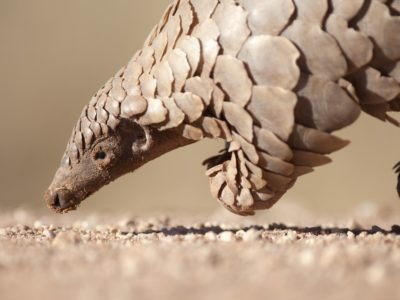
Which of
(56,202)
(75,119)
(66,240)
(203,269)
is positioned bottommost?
(203,269)

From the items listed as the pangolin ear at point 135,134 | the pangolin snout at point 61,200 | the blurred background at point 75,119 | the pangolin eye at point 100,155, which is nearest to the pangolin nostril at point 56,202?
the pangolin snout at point 61,200

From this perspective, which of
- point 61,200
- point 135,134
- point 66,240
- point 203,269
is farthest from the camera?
point 61,200

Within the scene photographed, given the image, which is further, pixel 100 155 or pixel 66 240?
pixel 100 155

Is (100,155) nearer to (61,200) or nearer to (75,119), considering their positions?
(61,200)

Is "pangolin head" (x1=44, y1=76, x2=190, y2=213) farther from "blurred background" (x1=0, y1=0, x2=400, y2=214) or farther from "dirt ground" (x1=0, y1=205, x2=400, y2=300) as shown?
"blurred background" (x1=0, y1=0, x2=400, y2=214)

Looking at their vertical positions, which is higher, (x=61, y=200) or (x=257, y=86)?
(x=257, y=86)

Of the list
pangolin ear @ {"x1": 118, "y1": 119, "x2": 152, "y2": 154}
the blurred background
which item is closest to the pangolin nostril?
pangolin ear @ {"x1": 118, "y1": 119, "x2": 152, "y2": 154}

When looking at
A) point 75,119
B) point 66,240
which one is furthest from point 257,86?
point 75,119
